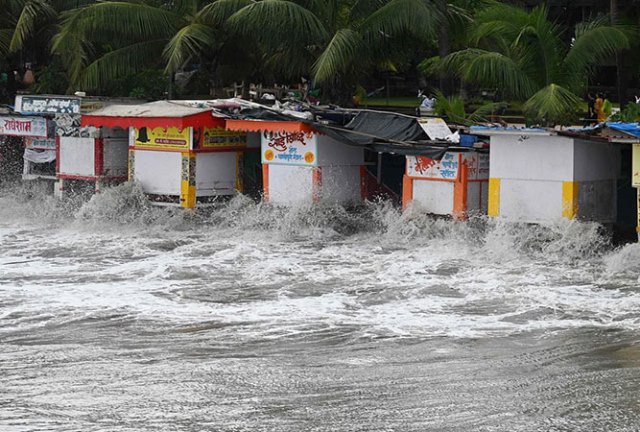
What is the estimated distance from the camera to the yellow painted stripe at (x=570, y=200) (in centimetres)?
1778

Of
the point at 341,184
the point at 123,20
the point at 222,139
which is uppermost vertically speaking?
the point at 123,20

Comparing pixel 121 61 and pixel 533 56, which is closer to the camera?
pixel 533 56

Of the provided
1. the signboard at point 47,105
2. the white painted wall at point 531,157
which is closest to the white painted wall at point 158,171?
the signboard at point 47,105

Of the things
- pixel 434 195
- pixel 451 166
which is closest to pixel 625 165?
pixel 451 166

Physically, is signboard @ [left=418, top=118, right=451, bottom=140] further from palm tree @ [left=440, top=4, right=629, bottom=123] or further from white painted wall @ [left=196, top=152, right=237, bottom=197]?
white painted wall @ [left=196, top=152, right=237, bottom=197]

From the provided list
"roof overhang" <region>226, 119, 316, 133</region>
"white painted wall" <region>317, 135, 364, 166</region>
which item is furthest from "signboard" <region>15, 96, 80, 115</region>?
"white painted wall" <region>317, 135, 364, 166</region>

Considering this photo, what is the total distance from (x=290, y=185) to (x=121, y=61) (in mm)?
5915

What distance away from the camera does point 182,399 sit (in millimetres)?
10906

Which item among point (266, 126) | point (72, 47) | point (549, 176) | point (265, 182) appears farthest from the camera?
point (72, 47)

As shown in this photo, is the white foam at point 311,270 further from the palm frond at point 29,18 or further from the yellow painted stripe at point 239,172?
the palm frond at point 29,18

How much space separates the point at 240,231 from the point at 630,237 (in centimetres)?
632

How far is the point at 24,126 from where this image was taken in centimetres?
2495

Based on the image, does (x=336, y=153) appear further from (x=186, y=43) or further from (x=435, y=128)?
(x=186, y=43)

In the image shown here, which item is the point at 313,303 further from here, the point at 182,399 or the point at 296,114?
the point at 296,114
